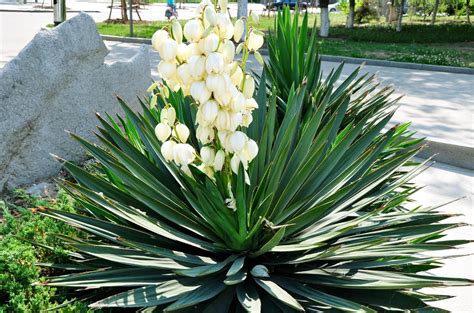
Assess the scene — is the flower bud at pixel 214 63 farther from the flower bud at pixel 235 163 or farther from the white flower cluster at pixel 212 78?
the flower bud at pixel 235 163

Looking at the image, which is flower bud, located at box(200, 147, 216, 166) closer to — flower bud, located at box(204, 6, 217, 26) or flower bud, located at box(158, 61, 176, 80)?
flower bud, located at box(158, 61, 176, 80)

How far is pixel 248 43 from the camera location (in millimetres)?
2051

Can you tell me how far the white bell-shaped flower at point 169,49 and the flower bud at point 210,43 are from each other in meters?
0.11

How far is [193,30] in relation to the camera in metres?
1.86

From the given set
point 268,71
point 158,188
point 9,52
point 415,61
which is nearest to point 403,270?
point 158,188

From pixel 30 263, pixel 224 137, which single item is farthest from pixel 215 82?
pixel 30 263

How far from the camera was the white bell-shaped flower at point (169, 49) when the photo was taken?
1.90 meters

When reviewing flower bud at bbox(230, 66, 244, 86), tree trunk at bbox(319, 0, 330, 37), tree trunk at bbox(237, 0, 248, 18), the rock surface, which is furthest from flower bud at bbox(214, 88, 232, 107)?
tree trunk at bbox(319, 0, 330, 37)

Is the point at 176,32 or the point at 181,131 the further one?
the point at 181,131

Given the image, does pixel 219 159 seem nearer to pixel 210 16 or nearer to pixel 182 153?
pixel 182 153

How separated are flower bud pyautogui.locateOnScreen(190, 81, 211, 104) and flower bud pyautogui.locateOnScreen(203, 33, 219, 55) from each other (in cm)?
11

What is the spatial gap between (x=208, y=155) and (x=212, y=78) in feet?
1.20

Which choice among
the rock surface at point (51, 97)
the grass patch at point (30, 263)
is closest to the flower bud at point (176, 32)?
the grass patch at point (30, 263)

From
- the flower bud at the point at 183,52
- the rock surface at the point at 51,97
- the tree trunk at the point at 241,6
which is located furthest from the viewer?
the tree trunk at the point at 241,6
